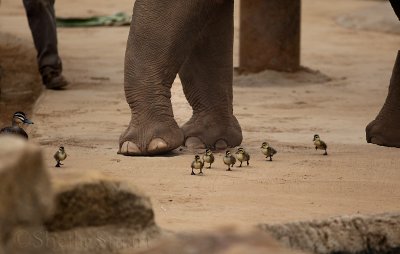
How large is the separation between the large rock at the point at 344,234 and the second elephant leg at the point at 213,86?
2.78 metres

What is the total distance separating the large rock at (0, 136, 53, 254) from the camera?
469cm

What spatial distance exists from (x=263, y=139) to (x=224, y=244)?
5182 mm

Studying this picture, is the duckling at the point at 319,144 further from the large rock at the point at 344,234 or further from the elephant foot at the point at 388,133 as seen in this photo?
the large rock at the point at 344,234

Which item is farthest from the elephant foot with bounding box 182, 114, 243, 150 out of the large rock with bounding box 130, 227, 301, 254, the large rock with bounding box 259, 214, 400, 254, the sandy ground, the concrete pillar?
the large rock with bounding box 130, 227, 301, 254

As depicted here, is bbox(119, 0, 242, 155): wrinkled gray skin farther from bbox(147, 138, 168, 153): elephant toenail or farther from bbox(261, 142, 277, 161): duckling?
bbox(261, 142, 277, 161): duckling

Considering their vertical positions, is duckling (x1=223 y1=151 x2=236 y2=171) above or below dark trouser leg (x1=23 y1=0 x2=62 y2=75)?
below

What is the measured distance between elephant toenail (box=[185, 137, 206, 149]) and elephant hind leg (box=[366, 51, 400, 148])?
3.51 ft

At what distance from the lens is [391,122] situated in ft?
29.9

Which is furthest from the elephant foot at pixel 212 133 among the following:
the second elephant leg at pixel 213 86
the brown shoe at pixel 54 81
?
the brown shoe at pixel 54 81

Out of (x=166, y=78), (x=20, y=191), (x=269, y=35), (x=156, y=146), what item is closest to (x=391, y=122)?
(x=166, y=78)

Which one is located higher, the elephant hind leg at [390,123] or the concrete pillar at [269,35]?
the concrete pillar at [269,35]

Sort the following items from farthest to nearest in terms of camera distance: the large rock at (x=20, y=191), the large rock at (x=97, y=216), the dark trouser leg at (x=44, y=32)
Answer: the dark trouser leg at (x=44, y=32) → the large rock at (x=97, y=216) → the large rock at (x=20, y=191)

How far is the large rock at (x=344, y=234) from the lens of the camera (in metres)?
6.16

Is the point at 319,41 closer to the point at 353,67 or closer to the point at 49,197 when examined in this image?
the point at 353,67
